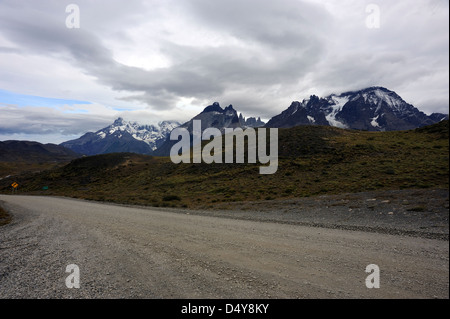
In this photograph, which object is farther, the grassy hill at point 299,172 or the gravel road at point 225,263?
the grassy hill at point 299,172

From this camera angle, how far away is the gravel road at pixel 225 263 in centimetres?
496

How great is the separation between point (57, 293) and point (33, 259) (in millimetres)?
3508

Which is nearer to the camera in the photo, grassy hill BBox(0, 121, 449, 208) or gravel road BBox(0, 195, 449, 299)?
gravel road BBox(0, 195, 449, 299)

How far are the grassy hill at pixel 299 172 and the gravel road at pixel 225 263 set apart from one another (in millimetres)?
2196

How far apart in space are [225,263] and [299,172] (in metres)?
28.8

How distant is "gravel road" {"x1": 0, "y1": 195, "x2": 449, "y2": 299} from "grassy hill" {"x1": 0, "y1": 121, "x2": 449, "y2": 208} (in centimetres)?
220

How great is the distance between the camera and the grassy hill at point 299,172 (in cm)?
636

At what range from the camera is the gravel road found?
16.3 feet

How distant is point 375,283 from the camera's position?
14.6ft

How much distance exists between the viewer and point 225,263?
265 inches

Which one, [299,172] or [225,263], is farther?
[299,172]

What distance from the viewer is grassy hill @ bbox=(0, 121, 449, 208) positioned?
6364 mm

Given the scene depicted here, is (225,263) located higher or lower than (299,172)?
lower
